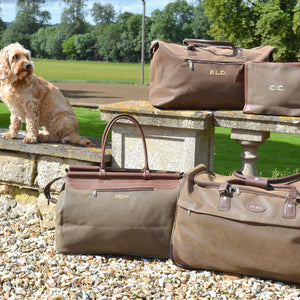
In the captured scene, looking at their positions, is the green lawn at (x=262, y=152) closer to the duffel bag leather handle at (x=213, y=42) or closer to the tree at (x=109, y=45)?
the duffel bag leather handle at (x=213, y=42)

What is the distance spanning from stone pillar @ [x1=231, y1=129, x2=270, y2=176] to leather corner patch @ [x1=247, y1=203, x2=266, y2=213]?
913 millimetres

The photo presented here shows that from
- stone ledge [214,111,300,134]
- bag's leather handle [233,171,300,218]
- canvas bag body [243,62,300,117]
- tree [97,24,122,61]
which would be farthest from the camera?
tree [97,24,122,61]

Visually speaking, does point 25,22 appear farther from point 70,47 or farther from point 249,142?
point 249,142

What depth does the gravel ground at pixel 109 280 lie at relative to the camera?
258 cm

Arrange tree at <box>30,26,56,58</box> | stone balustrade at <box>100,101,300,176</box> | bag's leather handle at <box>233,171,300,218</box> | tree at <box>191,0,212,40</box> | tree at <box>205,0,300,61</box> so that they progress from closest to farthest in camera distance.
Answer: bag's leather handle at <box>233,171,300,218</box>
stone balustrade at <box>100,101,300,176</box>
tree at <box>205,0,300,61</box>
tree at <box>191,0,212,40</box>
tree at <box>30,26,56,58</box>

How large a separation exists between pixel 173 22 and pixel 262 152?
74.8 metres

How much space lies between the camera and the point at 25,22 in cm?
7875

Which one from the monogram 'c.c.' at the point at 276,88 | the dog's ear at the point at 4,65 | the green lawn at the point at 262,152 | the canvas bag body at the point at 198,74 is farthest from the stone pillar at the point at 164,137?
the green lawn at the point at 262,152

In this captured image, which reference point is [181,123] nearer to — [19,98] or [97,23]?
[19,98]

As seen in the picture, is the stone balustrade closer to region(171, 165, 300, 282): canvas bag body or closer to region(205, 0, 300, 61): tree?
region(171, 165, 300, 282): canvas bag body

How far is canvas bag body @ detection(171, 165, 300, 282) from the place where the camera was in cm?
258

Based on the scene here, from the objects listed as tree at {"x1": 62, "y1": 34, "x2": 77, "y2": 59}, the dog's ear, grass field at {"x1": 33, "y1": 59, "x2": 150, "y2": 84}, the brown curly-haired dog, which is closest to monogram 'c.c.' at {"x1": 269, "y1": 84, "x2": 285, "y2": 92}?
the brown curly-haired dog

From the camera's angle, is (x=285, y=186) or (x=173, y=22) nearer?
(x=285, y=186)

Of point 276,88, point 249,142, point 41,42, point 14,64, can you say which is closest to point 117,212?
point 249,142
